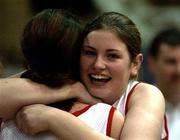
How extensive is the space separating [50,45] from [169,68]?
8.19 ft

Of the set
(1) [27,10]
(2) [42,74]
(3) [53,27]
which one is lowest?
(1) [27,10]

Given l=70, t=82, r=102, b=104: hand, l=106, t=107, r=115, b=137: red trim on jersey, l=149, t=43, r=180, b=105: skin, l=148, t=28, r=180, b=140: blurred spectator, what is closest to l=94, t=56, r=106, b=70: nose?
l=70, t=82, r=102, b=104: hand

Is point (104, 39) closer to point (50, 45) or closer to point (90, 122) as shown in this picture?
point (50, 45)

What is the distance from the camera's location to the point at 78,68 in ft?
10.4

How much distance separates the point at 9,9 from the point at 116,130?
24.9 feet

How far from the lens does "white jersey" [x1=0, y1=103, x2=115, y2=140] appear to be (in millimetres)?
2941

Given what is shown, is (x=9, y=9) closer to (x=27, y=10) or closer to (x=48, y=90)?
(x=27, y=10)

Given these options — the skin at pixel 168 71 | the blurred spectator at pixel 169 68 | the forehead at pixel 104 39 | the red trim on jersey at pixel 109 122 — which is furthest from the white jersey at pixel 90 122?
the skin at pixel 168 71

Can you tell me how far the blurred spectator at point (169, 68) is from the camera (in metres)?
5.30

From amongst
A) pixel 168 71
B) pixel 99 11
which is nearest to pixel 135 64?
pixel 168 71

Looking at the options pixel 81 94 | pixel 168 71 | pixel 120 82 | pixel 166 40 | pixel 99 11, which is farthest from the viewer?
pixel 99 11

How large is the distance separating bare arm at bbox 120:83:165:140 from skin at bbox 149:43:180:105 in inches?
84.6

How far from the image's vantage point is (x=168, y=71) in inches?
211

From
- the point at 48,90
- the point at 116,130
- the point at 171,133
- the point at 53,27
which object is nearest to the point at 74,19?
the point at 53,27
